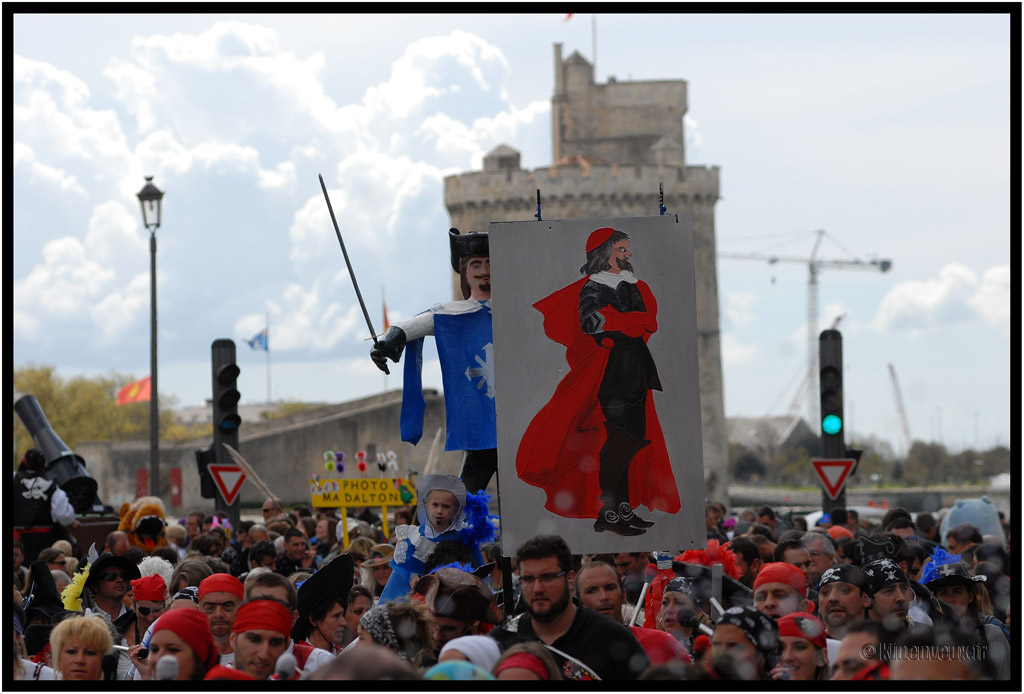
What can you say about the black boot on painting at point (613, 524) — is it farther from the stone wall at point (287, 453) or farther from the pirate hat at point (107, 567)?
the stone wall at point (287, 453)

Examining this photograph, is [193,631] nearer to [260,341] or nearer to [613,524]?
[613,524]

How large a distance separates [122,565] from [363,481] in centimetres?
552

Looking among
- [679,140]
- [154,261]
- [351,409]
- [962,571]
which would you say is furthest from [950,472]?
[962,571]

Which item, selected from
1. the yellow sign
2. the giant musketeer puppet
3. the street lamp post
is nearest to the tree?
the street lamp post

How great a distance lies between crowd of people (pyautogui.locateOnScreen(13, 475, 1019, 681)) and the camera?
4203 millimetres

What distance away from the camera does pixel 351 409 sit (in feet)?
164

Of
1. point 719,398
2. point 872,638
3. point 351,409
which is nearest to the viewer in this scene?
point 872,638

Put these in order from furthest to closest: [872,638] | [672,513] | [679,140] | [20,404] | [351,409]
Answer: [679,140] < [351,409] < [20,404] < [672,513] < [872,638]

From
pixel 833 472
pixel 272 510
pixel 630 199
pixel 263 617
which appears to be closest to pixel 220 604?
pixel 263 617

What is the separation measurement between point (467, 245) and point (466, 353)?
19.7 inches

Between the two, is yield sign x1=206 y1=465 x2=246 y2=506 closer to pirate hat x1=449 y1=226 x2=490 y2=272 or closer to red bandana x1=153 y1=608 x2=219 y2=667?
pirate hat x1=449 y1=226 x2=490 y2=272

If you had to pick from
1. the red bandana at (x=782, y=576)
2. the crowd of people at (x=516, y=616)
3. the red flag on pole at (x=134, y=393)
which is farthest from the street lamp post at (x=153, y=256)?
the red flag on pole at (x=134, y=393)

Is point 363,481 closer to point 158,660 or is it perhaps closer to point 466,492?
point 466,492

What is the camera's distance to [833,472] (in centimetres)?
1370
